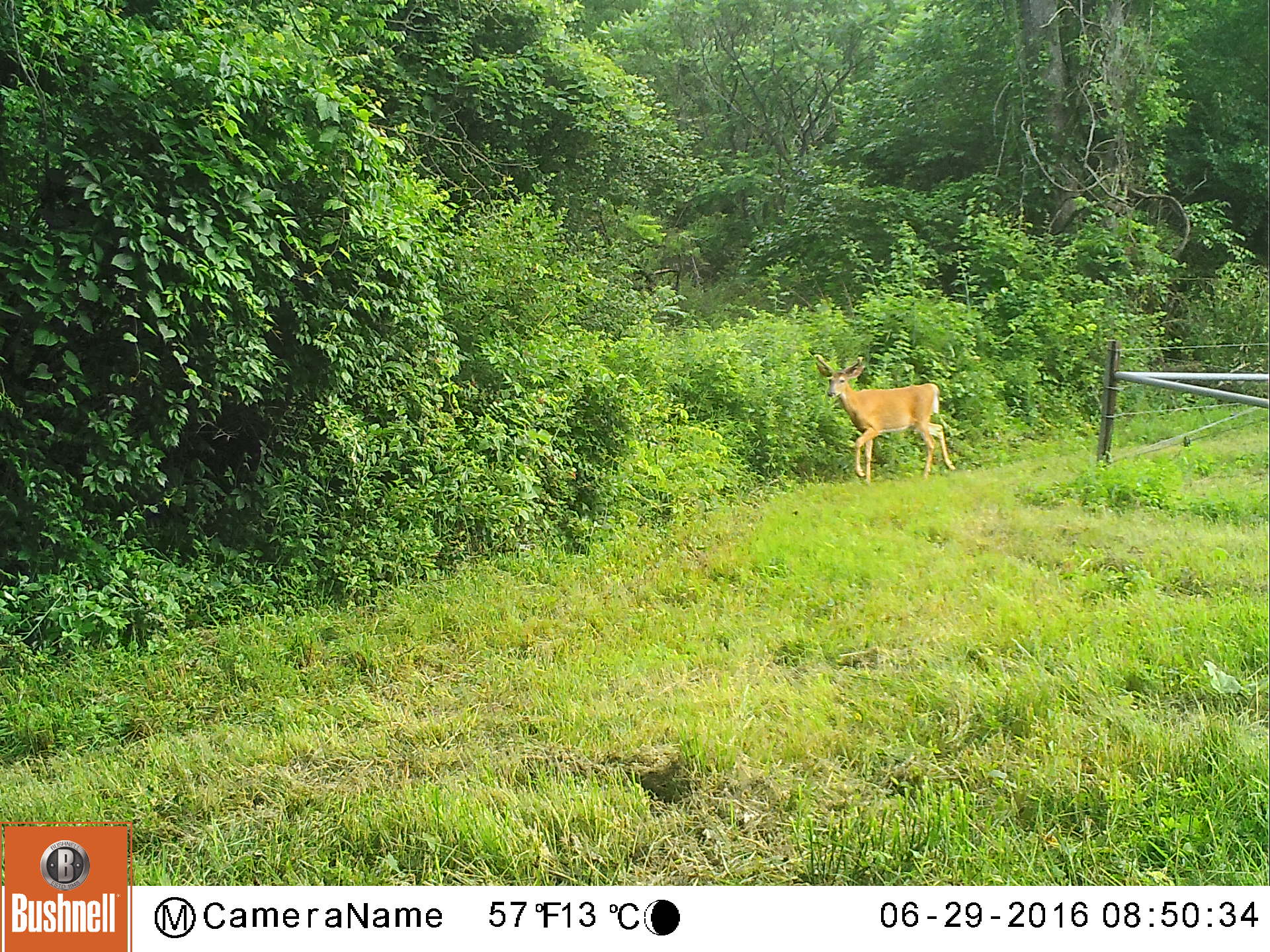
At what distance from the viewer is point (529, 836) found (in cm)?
151

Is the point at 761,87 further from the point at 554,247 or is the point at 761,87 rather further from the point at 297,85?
the point at 297,85

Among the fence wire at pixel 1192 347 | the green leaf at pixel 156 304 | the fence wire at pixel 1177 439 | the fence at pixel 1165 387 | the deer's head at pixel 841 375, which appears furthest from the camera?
the deer's head at pixel 841 375

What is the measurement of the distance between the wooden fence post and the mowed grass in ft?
1.96

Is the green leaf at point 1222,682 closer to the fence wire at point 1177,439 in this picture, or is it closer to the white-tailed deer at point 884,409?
the fence wire at point 1177,439

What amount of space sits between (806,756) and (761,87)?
13.2 feet

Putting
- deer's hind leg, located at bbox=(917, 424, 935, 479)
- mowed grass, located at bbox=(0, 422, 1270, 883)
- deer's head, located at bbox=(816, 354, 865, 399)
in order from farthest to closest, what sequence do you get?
deer's head, located at bbox=(816, 354, 865, 399)
deer's hind leg, located at bbox=(917, 424, 935, 479)
mowed grass, located at bbox=(0, 422, 1270, 883)

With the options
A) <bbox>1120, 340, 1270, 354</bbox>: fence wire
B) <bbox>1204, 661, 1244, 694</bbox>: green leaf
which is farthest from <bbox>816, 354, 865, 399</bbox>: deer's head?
<bbox>1204, 661, 1244, 694</bbox>: green leaf

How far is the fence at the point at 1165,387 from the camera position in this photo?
2.69 metres

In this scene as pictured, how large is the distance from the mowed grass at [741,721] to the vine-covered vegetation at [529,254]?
50 centimetres

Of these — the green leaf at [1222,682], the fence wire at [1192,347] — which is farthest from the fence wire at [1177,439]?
the green leaf at [1222,682]

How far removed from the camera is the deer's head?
12.9 ft

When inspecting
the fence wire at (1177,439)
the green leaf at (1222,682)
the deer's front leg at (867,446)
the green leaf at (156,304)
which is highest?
the green leaf at (156,304)

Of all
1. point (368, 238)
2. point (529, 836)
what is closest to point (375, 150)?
point (368, 238)

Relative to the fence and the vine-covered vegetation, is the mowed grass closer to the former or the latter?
the fence
